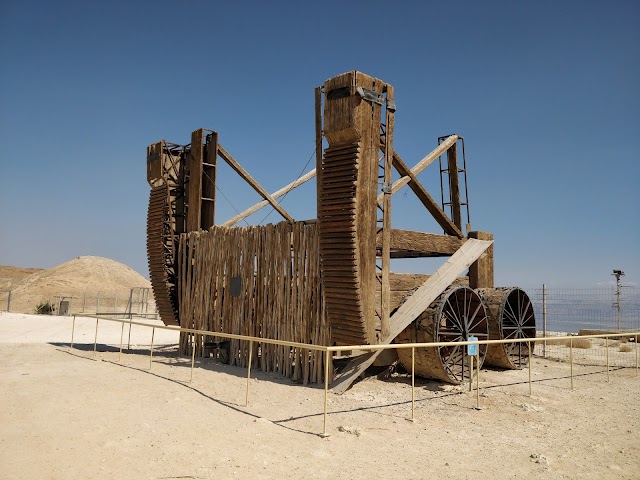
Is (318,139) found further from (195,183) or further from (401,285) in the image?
(195,183)

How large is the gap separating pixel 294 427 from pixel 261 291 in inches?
187

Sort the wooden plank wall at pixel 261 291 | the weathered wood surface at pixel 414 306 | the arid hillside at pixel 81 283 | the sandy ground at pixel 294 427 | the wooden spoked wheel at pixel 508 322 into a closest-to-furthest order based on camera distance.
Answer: the sandy ground at pixel 294 427 → the weathered wood surface at pixel 414 306 → the wooden plank wall at pixel 261 291 → the wooden spoked wheel at pixel 508 322 → the arid hillside at pixel 81 283

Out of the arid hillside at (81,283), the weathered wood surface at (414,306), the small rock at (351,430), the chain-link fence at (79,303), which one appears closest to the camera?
the small rock at (351,430)

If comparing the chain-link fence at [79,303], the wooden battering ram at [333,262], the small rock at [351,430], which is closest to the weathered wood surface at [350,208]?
the wooden battering ram at [333,262]

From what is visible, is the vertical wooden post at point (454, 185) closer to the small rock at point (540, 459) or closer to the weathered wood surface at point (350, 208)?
the weathered wood surface at point (350, 208)

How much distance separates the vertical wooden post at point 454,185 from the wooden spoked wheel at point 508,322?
7.07 feet

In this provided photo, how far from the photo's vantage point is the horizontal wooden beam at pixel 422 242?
10.5m

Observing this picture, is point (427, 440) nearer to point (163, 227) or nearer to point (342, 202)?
point (342, 202)

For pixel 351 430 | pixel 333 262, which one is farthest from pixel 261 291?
pixel 351 430

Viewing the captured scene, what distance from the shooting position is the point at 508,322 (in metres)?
14.1

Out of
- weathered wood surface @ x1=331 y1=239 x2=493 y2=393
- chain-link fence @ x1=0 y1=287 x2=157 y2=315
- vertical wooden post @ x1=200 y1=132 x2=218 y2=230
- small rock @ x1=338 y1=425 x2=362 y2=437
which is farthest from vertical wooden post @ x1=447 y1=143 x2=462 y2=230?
chain-link fence @ x1=0 y1=287 x2=157 y2=315

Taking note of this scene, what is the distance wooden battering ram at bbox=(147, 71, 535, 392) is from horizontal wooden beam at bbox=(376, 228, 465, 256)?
1.1 inches

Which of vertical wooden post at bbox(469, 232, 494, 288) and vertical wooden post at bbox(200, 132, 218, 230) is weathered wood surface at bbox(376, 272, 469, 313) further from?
vertical wooden post at bbox(200, 132, 218, 230)

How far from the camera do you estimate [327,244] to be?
29.9 ft
